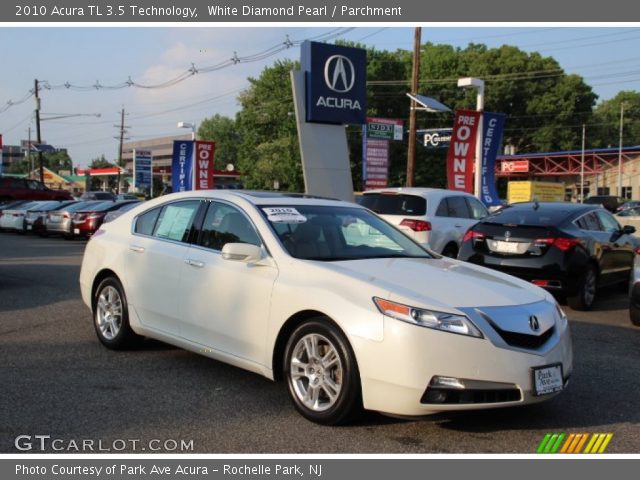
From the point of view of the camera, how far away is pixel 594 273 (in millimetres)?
9930

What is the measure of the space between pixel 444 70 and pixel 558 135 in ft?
47.7

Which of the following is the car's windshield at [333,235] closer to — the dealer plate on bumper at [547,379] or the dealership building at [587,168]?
the dealer plate on bumper at [547,379]

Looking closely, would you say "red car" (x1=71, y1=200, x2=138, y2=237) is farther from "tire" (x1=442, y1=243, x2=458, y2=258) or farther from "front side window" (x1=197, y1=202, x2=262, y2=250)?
"front side window" (x1=197, y1=202, x2=262, y2=250)

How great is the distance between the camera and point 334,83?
16297 millimetres

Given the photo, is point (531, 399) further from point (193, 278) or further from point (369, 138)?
point (369, 138)

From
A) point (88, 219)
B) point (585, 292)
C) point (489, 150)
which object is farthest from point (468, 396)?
point (88, 219)

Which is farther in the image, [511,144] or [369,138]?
[511,144]

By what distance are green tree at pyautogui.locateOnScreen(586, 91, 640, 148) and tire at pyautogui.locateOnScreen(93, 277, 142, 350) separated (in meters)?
73.4

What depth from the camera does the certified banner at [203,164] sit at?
2916 cm

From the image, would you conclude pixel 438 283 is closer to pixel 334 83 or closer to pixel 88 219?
pixel 334 83

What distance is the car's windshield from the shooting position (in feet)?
17.4

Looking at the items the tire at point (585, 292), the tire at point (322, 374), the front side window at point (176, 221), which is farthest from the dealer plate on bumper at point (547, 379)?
the tire at point (585, 292)

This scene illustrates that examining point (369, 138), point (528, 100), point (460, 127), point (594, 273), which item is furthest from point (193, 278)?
point (528, 100)

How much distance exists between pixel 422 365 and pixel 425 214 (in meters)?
8.22
